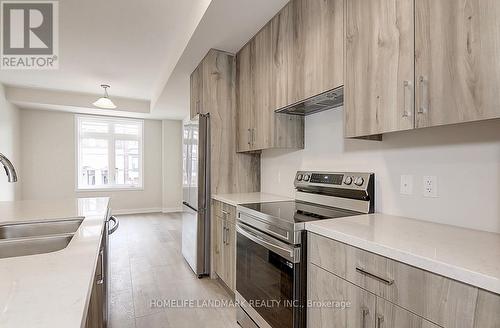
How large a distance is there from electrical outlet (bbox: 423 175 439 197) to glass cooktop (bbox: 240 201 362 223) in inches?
16.7

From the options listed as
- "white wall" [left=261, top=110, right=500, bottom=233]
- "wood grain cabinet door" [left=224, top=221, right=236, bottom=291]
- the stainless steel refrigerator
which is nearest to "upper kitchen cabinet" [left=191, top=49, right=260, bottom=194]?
the stainless steel refrigerator

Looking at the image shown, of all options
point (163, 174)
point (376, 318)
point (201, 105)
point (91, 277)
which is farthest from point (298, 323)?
point (163, 174)

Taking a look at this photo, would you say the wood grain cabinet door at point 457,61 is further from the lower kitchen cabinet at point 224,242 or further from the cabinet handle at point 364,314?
the lower kitchen cabinet at point 224,242

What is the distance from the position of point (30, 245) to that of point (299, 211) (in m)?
1.50

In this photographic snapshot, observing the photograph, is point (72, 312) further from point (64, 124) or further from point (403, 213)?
point (64, 124)

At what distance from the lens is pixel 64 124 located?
229 inches

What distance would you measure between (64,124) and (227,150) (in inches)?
192

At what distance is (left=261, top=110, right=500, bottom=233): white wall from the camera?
1224 millimetres

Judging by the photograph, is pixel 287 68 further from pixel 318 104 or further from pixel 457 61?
pixel 457 61

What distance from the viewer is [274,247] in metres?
1.57

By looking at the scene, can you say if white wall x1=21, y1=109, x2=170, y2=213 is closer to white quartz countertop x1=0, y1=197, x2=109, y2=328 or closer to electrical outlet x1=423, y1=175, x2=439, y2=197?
Answer: white quartz countertop x1=0, y1=197, x2=109, y2=328

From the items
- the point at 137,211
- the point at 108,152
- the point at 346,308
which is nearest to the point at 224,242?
the point at 346,308

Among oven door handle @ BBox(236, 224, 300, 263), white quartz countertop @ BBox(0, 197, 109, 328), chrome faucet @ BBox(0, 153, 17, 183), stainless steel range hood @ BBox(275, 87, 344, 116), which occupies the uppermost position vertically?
stainless steel range hood @ BBox(275, 87, 344, 116)
